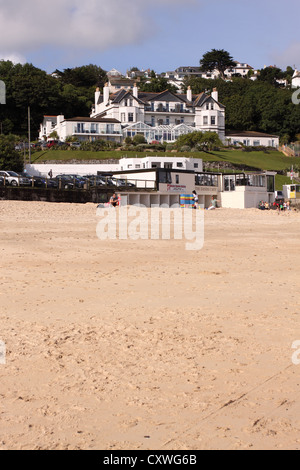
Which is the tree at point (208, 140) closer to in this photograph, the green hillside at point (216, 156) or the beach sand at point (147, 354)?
the green hillside at point (216, 156)

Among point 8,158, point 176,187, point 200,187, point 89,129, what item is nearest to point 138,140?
point 89,129

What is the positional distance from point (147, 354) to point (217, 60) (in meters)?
187

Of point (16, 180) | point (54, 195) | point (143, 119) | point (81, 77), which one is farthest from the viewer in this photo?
point (81, 77)

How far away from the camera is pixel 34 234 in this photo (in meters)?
19.8

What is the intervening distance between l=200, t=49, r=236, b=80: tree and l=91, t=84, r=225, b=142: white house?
260 ft

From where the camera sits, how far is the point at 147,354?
7.04 meters

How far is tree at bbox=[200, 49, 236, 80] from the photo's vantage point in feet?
600

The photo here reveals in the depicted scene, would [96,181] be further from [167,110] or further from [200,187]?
[167,110]

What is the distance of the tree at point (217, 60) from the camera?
18288 cm

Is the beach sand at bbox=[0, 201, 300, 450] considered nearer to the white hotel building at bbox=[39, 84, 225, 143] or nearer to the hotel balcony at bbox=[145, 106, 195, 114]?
the white hotel building at bbox=[39, 84, 225, 143]

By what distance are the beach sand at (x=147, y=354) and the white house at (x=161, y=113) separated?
8144 centimetres

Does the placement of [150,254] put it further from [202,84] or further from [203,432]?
[202,84]

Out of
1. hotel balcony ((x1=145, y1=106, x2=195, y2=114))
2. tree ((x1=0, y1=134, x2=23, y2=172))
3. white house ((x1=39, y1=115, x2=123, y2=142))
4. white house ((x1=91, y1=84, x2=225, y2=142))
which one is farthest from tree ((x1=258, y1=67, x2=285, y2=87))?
tree ((x1=0, y1=134, x2=23, y2=172))

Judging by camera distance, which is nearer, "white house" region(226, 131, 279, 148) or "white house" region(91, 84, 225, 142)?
"white house" region(91, 84, 225, 142)
